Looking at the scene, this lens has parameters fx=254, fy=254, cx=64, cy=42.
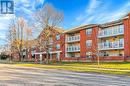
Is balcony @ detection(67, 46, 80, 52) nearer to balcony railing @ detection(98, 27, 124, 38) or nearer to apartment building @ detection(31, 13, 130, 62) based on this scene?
apartment building @ detection(31, 13, 130, 62)

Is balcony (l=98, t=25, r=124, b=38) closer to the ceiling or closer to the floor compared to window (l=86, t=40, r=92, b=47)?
closer to the ceiling

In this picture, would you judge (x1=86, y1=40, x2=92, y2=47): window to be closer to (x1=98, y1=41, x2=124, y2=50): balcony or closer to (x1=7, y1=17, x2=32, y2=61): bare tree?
(x1=98, y1=41, x2=124, y2=50): balcony

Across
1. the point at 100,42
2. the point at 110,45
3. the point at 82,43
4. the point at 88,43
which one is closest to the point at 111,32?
the point at 110,45

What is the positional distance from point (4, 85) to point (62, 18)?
4544cm

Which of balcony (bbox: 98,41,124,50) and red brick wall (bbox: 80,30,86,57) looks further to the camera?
red brick wall (bbox: 80,30,86,57)

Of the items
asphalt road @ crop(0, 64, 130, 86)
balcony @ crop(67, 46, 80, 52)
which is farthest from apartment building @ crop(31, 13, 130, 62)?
asphalt road @ crop(0, 64, 130, 86)

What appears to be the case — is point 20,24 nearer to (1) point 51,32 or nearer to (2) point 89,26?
(1) point 51,32

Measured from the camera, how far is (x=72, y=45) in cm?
6775

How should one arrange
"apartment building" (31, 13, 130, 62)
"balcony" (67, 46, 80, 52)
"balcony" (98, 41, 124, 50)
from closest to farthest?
"apartment building" (31, 13, 130, 62), "balcony" (98, 41, 124, 50), "balcony" (67, 46, 80, 52)

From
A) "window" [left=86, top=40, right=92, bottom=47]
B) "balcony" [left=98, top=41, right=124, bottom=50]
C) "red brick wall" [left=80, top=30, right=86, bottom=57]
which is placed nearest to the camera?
"balcony" [left=98, top=41, right=124, bottom=50]

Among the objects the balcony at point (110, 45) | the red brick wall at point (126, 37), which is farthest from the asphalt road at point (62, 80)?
the balcony at point (110, 45)

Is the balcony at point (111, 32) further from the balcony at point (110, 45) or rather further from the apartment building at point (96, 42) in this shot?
the balcony at point (110, 45)

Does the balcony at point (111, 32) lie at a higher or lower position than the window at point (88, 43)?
higher

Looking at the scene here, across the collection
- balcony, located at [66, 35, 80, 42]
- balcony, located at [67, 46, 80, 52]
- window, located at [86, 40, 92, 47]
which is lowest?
balcony, located at [67, 46, 80, 52]
